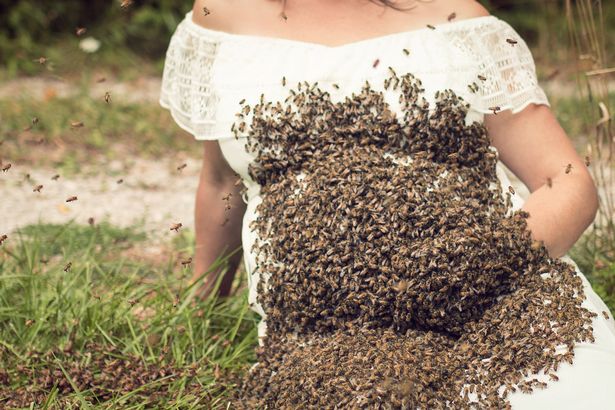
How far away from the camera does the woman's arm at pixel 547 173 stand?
270 centimetres

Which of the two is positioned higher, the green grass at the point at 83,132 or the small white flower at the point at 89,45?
the green grass at the point at 83,132

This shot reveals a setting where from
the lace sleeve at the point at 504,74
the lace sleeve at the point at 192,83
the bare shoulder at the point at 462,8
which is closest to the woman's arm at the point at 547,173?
the lace sleeve at the point at 504,74

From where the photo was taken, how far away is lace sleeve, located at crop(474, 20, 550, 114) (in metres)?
2.82

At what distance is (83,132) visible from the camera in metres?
6.80

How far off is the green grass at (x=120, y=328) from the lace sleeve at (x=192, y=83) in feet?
1.83

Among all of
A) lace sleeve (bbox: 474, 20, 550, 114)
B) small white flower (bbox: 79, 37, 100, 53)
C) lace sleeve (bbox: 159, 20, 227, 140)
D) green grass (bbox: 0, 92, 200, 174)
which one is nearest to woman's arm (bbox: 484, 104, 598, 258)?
lace sleeve (bbox: 474, 20, 550, 114)

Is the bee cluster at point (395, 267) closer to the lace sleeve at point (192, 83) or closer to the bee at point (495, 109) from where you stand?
the bee at point (495, 109)

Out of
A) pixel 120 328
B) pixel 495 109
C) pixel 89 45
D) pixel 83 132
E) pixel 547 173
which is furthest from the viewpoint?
pixel 89 45

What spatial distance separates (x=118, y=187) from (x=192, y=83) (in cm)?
294

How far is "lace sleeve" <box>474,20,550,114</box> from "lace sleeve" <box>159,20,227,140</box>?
862 millimetres

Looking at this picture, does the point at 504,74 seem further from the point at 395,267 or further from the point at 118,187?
the point at 118,187

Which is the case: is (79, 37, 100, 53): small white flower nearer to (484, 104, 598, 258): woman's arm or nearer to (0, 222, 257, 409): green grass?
(0, 222, 257, 409): green grass

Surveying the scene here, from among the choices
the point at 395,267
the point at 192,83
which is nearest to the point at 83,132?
the point at 192,83

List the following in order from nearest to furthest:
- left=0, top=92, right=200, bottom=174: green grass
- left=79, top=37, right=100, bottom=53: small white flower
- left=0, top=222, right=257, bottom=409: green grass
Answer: left=0, top=222, right=257, bottom=409: green grass, left=0, top=92, right=200, bottom=174: green grass, left=79, top=37, right=100, bottom=53: small white flower
